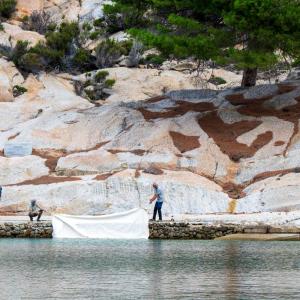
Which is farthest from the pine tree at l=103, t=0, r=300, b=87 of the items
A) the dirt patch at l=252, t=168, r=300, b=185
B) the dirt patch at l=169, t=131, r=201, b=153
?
the dirt patch at l=252, t=168, r=300, b=185

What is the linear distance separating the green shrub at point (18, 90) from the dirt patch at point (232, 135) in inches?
678

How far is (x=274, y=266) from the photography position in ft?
68.6

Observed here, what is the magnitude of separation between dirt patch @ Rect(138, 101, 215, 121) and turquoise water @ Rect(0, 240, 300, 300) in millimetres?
14189

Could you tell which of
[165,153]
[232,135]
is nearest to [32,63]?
[232,135]

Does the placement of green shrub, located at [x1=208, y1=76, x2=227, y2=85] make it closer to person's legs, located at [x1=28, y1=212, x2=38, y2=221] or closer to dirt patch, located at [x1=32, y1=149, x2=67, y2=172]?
dirt patch, located at [x1=32, y1=149, x2=67, y2=172]

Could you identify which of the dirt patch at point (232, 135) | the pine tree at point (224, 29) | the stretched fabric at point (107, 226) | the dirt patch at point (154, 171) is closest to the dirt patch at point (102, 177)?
the dirt patch at point (154, 171)

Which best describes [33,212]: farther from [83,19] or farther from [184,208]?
[83,19]

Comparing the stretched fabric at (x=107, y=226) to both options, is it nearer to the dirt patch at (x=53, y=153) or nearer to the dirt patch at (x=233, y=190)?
the dirt patch at (x=233, y=190)

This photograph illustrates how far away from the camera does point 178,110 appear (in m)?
42.8

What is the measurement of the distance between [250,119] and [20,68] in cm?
2311

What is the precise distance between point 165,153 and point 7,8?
122ft

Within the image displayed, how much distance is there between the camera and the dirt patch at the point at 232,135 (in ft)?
127

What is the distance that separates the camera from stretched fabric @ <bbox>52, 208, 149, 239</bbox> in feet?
98.9

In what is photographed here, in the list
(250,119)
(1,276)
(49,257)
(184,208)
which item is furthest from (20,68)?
(1,276)
